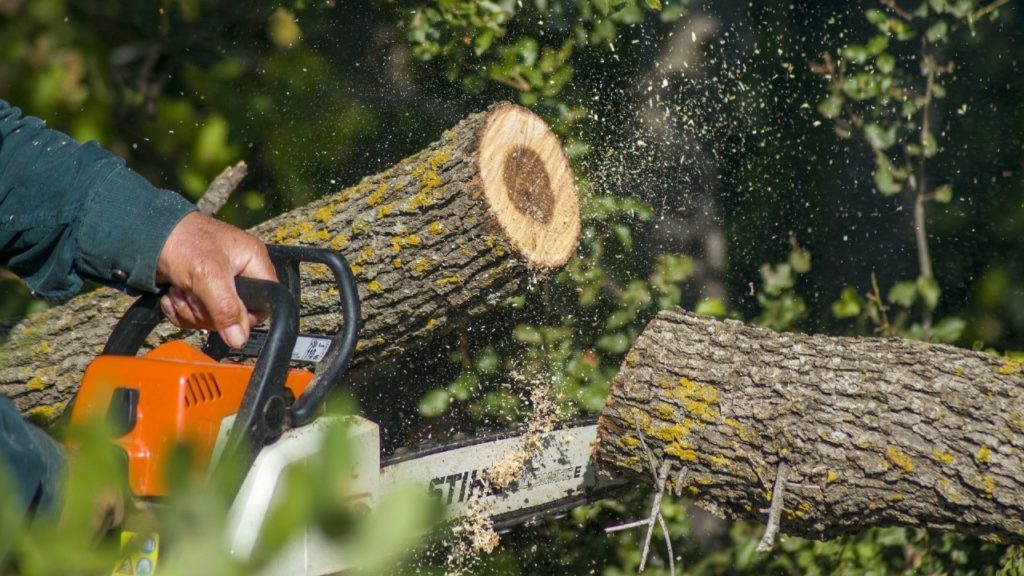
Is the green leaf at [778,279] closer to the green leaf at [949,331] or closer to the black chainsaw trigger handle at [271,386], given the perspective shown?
the green leaf at [949,331]

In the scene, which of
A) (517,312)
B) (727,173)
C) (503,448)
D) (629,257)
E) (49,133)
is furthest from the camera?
(727,173)

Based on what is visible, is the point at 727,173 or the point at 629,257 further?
the point at 727,173

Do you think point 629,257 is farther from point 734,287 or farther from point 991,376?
point 991,376

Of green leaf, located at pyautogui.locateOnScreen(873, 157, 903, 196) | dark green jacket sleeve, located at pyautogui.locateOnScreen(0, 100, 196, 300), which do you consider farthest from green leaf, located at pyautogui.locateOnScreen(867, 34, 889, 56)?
dark green jacket sleeve, located at pyautogui.locateOnScreen(0, 100, 196, 300)

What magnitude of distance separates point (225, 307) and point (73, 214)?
0.41 m

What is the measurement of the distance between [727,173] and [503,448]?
5.85 ft

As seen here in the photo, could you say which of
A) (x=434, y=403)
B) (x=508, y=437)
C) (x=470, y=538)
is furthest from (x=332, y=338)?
(x=434, y=403)

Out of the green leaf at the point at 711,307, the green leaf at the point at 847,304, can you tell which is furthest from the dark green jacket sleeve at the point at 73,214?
the green leaf at the point at 847,304

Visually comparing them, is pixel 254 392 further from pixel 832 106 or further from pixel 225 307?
pixel 832 106

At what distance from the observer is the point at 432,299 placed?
93.1 inches

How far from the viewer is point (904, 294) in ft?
11.6

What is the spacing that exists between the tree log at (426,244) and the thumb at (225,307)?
55 cm

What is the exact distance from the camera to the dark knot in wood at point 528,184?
7.61 ft

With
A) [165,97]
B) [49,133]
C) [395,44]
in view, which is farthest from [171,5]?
[49,133]
